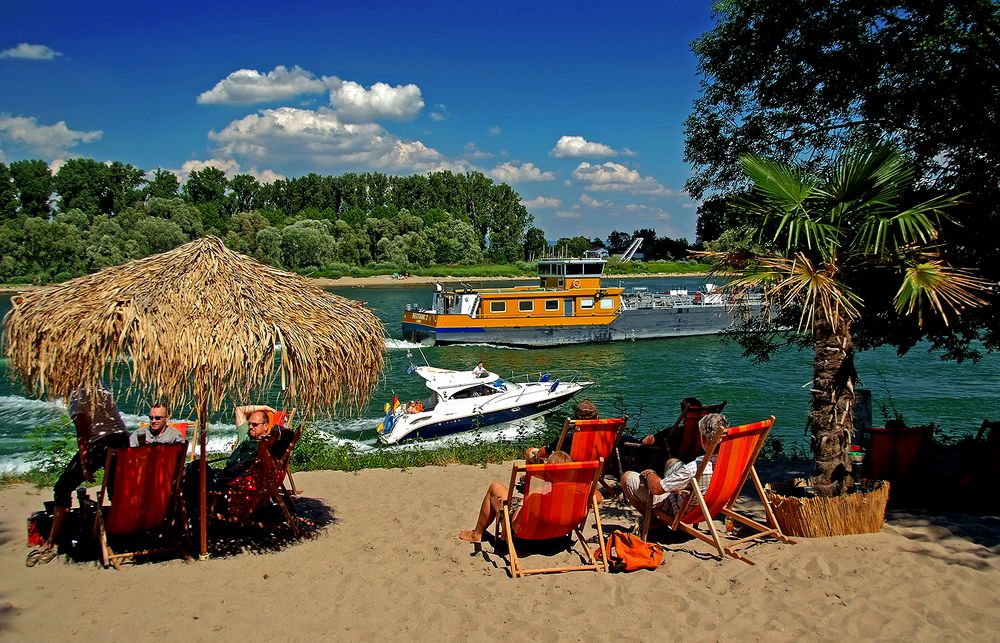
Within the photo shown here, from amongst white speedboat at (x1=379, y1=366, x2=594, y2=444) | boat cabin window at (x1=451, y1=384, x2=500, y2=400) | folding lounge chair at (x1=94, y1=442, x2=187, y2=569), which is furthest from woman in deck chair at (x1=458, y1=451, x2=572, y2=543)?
boat cabin window at (x1=451, y1=384, x2=500, y2=400)

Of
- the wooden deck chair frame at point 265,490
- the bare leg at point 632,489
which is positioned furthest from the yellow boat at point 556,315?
the bare leg at point 632,489

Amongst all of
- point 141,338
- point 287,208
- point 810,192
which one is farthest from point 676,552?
point 287,208

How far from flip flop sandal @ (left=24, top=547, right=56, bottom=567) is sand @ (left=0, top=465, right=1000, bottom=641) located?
0.30 feet

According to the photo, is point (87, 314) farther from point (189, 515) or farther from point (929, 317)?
point (929, 317)

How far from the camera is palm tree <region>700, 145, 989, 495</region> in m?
5.37

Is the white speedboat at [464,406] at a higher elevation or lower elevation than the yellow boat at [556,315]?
lower

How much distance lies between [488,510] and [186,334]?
8.39 feet

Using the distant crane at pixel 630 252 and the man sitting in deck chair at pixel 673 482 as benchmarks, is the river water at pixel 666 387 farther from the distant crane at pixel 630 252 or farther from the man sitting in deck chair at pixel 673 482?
the man sitting in deck chair at pixel 673 482

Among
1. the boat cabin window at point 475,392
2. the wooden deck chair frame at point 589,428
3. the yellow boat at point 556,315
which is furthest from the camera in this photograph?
the yellow boat at point 556,315

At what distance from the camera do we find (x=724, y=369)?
26172 mm

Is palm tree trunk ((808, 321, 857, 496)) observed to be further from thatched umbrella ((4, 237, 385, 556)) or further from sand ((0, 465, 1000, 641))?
thatched umbrella ((4, 237, 385, 556))

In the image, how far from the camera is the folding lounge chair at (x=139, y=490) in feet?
16.6

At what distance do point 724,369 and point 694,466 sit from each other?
857 inches

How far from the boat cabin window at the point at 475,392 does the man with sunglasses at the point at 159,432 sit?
9.72 metres
